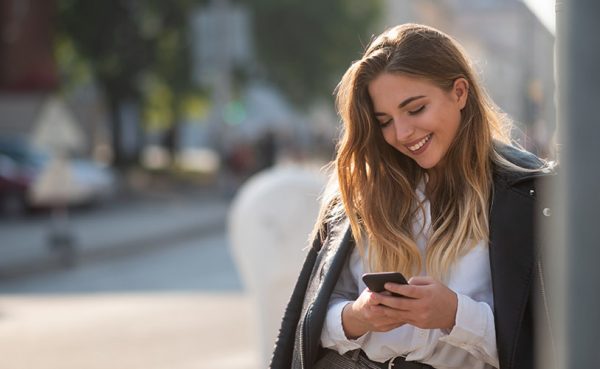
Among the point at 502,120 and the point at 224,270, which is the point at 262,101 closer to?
the point at 224,270

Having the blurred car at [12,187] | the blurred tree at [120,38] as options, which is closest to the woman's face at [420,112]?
the blurred car at [12,187]

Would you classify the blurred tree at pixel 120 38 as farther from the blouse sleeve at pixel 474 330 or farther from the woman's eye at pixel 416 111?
the blouse sleeve at pixel 474 330

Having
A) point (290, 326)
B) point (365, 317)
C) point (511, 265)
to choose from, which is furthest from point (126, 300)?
point (511, 265)

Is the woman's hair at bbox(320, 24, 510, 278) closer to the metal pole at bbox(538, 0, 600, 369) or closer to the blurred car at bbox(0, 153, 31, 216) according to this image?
the metal pole at bbox(538, 0, 600, 369)

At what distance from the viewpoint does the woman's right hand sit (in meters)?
2.17

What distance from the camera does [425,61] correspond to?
91.7 inches

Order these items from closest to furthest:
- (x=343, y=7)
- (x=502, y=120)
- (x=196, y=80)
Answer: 1. (x=502, y=120)
2. (x=196, y=80)
3. (x=343, y=7)

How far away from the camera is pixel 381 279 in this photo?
209 cm

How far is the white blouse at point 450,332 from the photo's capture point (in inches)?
86.5

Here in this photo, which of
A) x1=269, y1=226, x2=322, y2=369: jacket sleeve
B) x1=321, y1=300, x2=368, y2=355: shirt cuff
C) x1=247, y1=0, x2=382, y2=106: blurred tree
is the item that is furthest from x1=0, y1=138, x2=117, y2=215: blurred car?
x1=321, y1=300, x2=368, y2=355: shirt cuff

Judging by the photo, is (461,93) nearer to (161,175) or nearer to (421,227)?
(421,227)

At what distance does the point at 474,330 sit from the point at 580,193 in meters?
1.08

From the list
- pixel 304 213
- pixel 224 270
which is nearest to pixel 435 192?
pixel 304 213

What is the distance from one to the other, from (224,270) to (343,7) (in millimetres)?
25774
